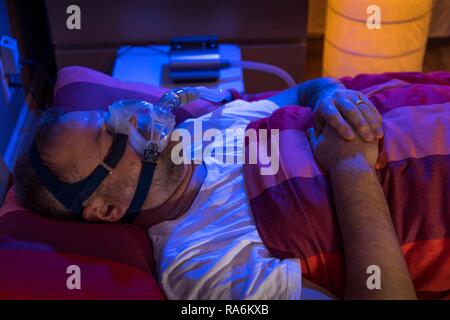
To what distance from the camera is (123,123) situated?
3.92ft

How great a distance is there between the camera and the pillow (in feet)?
3.49

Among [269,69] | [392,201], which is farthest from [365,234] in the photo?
[269,69]

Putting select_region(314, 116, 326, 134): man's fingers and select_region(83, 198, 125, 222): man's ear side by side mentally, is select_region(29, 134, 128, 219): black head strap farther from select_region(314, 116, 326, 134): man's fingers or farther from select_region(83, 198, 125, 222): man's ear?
select_region(314, 116, 326, 134): man's fingers

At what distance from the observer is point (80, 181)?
1.15m

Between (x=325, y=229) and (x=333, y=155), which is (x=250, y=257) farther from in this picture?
(x=333, y=155)

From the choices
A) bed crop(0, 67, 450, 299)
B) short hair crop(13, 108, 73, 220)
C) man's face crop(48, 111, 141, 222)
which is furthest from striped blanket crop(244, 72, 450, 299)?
short hair crop(13, 108, 73, 220)

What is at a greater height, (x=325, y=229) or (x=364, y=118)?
(x=364, y=118)

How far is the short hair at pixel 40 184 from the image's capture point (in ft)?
3.76

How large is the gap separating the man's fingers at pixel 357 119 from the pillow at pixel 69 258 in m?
0.51

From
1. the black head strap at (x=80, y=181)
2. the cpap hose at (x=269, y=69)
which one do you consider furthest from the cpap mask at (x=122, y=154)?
the cpap hose at (x=269, y=69)

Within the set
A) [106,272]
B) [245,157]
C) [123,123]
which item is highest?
[123,123]

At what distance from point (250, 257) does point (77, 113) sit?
18.8 inches

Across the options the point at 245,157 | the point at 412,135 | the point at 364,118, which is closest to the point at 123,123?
the point at 245,157

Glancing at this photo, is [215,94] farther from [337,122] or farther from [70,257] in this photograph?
[70,257]
